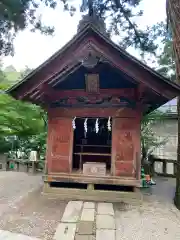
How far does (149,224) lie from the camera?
146 inches

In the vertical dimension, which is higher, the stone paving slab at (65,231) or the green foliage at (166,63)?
the green foliage at (166,63)

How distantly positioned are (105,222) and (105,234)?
392 mm

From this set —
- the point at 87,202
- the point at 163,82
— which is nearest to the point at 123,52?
the point at 163,82

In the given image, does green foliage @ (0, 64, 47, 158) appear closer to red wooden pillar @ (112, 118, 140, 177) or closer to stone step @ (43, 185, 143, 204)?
stone step @ (43, 185, 143, 204)

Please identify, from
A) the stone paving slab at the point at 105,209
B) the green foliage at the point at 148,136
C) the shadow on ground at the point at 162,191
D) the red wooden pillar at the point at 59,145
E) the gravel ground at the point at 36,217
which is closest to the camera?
the gravel ground at the point at 36,217

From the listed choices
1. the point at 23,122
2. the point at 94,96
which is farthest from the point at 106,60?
the point at 23,122

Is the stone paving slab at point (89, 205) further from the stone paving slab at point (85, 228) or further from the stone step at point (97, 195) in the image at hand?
the stone paving slab at point (85, 228)

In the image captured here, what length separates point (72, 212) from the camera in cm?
401

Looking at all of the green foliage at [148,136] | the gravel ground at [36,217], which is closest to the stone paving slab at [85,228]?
the gravel ground at [36,217]

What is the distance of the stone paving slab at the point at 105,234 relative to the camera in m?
3.06

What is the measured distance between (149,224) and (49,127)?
3075 mm

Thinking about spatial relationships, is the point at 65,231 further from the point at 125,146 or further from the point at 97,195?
the point at 125,146

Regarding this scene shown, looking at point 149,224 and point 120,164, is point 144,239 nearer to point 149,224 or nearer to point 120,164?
point 149,224

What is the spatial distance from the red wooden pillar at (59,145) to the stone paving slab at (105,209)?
3.89ft
